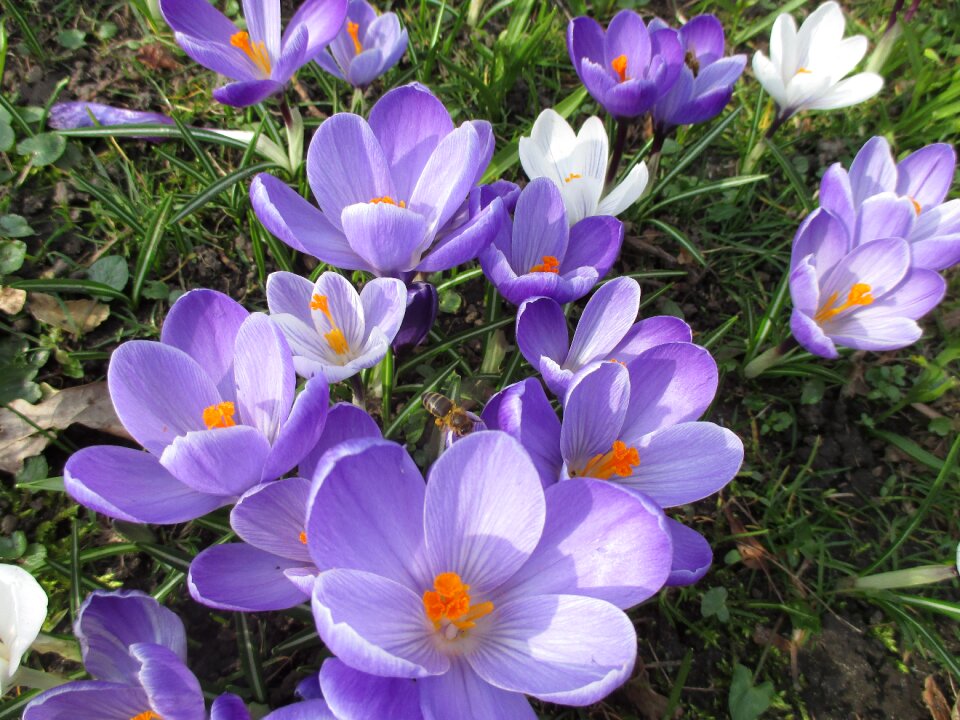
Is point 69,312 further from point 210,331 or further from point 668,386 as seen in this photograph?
point 668,386

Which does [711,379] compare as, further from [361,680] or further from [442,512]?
[361,680]

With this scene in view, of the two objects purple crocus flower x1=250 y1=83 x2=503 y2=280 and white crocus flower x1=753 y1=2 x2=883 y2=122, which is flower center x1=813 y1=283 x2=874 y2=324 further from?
purple crocus flower x1=250 y1=83 x2=503 y2=280

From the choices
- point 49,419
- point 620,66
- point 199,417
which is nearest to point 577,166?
point 620,66

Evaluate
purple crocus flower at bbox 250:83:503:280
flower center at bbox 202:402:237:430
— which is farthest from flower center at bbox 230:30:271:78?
flower center at bbox 202:402:237:430

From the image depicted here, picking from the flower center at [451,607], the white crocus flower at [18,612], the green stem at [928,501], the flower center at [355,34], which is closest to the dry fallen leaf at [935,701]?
the green stem at [928,501]

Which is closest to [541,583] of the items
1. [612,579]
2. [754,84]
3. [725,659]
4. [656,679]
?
[612,579]

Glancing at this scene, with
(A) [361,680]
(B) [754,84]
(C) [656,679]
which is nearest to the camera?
(A) [361,680]
